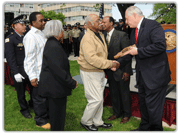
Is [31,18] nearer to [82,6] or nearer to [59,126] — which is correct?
[59,126]

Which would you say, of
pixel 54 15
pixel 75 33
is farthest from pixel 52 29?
pixel 54 15

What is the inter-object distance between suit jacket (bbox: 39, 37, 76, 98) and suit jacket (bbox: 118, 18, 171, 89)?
3.86ft

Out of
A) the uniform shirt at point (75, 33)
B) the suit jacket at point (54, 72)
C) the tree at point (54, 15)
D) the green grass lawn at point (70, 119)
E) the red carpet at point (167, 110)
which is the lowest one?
the green grass lawn at point (70, 119)

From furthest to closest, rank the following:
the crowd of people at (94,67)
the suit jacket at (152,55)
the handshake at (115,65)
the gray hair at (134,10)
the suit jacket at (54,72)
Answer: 1. the handshake at (115,65)
2. the gray hair at (134,10)
3. the suit jacket at (152,55)
4. the crowd of people at (94,67)
5. the suit jacket at (54,72)

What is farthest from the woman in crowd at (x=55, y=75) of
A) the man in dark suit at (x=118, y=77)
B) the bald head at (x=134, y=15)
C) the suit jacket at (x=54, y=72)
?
the man in dark suit at (x=118, y=77)

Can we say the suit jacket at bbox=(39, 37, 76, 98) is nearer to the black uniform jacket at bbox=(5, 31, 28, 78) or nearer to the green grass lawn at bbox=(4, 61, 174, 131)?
the green grass lawn at bbox=(4, 61, 174, 131)

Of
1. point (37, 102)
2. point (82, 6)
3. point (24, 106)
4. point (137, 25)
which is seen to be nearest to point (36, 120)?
point (37, 102)

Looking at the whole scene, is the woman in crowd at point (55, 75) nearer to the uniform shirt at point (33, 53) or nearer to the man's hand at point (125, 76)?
the uniform shirt at point (33, 53)

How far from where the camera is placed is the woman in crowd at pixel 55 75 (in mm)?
2250

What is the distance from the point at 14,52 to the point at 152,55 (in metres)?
2.82

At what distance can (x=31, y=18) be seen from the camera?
Result: 11.0 ft

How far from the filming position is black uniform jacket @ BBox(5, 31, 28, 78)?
3.63 m

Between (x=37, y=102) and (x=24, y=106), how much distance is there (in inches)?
31.4

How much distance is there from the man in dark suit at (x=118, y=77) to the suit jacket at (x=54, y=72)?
1.34 m
